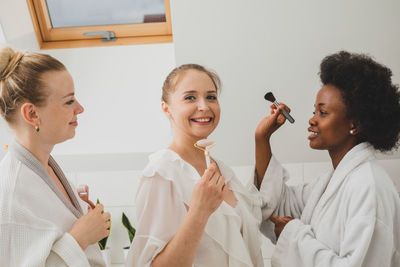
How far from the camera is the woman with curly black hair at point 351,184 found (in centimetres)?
107

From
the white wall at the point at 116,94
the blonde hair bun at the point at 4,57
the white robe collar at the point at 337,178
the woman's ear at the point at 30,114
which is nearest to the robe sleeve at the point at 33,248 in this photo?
the woman's ear at the point at 30,114

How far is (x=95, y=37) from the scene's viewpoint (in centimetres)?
207

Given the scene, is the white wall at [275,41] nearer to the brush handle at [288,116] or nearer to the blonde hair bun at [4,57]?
the brush handle at [288,116]

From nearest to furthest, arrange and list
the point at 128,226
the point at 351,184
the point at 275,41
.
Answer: the point at 351,184 < the point at 275,41 < the point at 128,226

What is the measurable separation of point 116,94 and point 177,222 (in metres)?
1.18

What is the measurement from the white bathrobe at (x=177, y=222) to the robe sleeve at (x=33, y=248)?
0.21 metres

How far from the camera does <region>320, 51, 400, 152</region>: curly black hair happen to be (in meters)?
1.21

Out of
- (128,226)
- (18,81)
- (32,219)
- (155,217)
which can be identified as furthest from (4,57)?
(128,226)

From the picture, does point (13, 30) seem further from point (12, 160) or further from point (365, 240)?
point (365, 240)

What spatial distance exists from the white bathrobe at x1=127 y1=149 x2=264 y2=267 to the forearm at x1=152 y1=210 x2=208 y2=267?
0.03m

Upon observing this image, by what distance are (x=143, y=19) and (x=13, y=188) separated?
1440 mm

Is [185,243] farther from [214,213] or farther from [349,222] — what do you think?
[349,222]

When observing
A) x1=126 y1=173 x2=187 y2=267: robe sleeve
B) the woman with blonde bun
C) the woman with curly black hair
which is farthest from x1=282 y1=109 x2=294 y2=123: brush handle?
the woman with blonde bun

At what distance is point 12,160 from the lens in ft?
3.11
